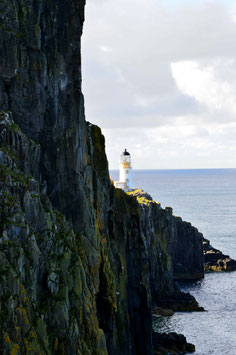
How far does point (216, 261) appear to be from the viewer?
445 feet

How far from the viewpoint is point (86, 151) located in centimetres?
4691

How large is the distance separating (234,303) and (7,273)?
7429cm

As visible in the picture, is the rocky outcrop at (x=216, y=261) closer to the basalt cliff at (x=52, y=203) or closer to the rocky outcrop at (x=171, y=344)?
the rocky outcrop at (x=171, y=344)

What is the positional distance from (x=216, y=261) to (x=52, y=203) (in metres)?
98.8

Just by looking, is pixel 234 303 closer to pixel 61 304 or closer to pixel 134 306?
pixel 134 306

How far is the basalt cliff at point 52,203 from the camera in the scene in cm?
3247

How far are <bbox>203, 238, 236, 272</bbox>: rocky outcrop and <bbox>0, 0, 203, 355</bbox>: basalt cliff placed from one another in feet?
239

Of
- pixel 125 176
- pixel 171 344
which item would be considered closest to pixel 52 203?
pixel 171 344

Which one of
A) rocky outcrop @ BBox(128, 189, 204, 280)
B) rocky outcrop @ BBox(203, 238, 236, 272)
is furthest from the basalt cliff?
rocky outcrop @ BBox(203, 238, 236, 272)

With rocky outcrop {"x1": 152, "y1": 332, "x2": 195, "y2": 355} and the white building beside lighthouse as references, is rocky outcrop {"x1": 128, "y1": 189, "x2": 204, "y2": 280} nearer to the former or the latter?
the white building beside lighthouse

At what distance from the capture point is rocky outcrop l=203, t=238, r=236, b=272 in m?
130

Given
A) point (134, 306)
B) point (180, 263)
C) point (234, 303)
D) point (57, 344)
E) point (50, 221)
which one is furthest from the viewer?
point (180, 263)

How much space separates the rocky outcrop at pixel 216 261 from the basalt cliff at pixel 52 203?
72.9m

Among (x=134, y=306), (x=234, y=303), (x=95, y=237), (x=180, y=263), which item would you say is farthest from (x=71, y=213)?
(x=180, y=263)
